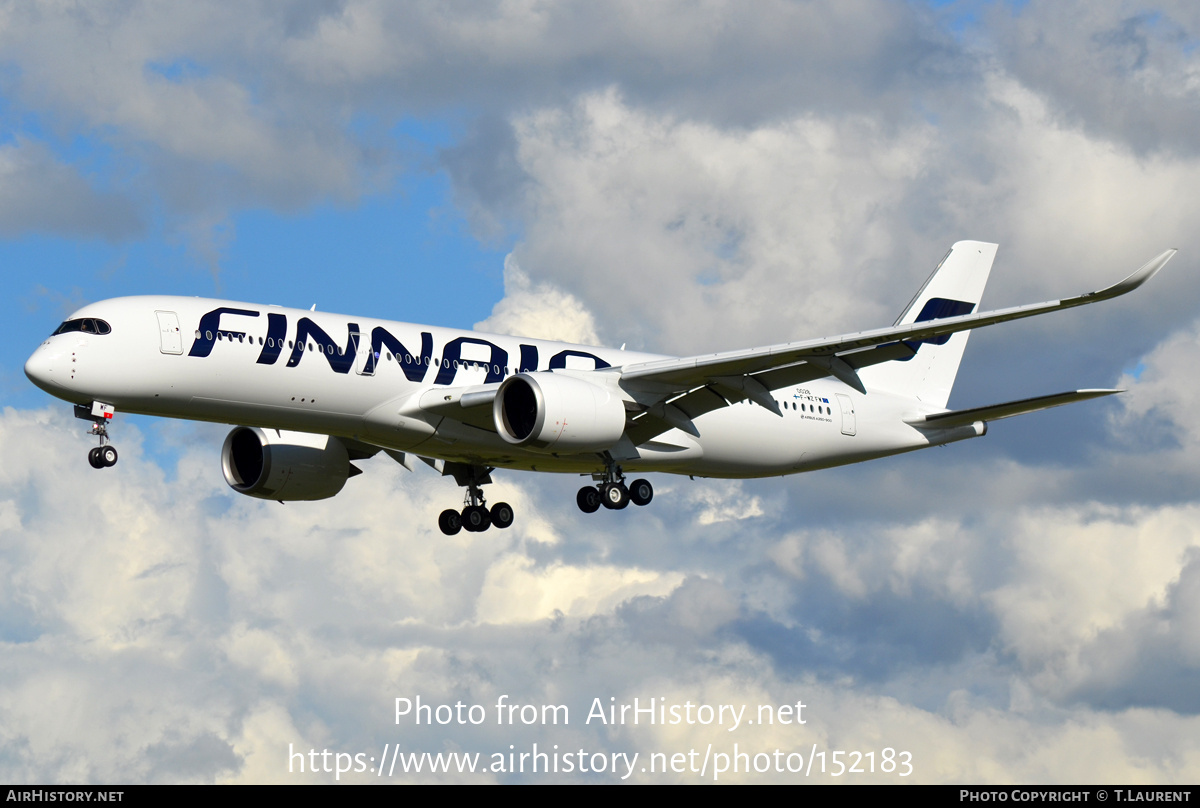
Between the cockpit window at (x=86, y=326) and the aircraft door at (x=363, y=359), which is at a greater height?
the aircraft door at (x=363, y=359)

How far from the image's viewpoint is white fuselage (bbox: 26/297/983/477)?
3266 cm

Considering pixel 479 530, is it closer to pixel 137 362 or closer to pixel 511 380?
pixel 511 380

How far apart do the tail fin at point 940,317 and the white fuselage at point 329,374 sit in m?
6.49

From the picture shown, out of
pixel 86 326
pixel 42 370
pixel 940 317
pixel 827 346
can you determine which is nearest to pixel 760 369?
pixel 827 346

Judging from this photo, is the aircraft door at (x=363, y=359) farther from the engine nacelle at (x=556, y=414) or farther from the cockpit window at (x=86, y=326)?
the cockpit window at (x=86, y=326)

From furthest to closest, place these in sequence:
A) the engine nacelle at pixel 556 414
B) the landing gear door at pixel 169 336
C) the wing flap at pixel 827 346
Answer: the engine nacelle at pixel 556 414 < the landing gear door at pixel 169 336 < the wing flap at pixel 827 346

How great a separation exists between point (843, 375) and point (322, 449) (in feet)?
52.9

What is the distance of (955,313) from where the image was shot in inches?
1853

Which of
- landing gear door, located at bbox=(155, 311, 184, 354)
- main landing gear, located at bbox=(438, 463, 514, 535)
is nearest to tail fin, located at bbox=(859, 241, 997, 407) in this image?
main landing gear, located at bbox=(438, 463, 514, 535)

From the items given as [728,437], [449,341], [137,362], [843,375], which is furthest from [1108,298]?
[137,362]

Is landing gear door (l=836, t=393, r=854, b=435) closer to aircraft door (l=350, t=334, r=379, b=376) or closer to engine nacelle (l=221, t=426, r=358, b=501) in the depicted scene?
engine nacelle (l=221, t=426, r=358, b=501)

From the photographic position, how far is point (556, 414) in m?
34.5

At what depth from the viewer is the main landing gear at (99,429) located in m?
Result: 32.6

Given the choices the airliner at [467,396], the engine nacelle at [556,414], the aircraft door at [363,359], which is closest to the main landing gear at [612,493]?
the airliner at [467,396]
